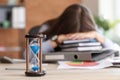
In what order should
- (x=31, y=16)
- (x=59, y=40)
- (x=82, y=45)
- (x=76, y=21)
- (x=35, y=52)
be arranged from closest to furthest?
(x=35, y=52) < (x=82, y=45) < (x=59, y=40) < (x=76, y=21) < (x=31, y=16)

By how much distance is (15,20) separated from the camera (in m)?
4.27

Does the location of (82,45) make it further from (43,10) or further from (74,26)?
(43,10)

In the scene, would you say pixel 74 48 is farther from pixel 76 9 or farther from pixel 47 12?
pixel 47 12

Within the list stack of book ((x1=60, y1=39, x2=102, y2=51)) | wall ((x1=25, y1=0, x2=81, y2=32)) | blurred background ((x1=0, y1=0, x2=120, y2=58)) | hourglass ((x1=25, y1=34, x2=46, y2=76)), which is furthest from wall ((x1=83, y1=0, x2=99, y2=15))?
hourglass ((x1=25, y1=34, x2=46, y2=76))

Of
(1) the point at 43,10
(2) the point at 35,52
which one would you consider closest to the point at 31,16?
(1) the point at 43,10

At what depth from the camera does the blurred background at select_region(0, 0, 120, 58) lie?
163 inches

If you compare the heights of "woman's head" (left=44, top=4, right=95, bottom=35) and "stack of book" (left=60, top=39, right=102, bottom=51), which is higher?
"woman's head" (left=44, top=4, right=95, bottom=35)

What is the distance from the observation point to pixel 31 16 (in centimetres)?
414

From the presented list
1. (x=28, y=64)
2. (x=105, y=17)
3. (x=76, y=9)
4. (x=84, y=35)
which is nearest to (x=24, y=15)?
(x=105, y=17)

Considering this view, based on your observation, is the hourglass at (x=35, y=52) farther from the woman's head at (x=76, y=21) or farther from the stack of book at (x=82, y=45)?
the woman's head at (x=76, y=21)

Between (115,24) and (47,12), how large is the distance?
3.28ft

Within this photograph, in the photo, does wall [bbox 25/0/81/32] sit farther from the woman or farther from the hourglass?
the hourglass

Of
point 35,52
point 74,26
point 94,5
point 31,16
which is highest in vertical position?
point 94,5

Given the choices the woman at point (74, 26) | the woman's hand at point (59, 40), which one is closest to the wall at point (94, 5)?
the woman at point (74, 26)
